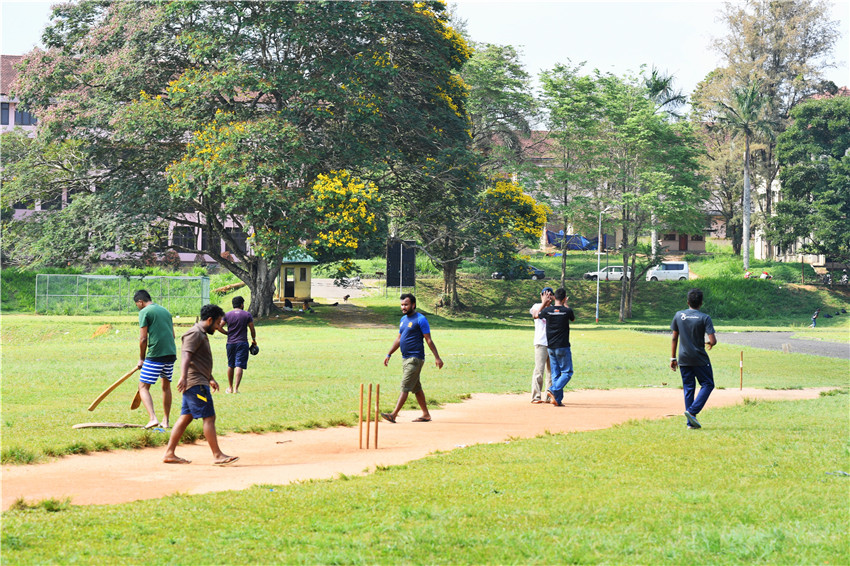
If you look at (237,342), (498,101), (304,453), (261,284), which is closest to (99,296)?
(261,284)

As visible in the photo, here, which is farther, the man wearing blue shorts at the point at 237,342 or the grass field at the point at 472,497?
the man wearing blue shorts at the point at 237,342

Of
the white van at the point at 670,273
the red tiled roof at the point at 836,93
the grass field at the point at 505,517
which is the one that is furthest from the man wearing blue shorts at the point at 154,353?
the red tiled roof at the point at 836,93

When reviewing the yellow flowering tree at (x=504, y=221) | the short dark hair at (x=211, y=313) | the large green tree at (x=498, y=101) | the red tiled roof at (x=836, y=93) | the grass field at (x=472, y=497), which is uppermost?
the red tiled roof at (x=836, y=93)

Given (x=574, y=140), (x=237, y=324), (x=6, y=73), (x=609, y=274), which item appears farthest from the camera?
(x=6, y=73)

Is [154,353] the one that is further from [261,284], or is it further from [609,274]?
[609,274]

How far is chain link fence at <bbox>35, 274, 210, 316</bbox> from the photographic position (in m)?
48.0

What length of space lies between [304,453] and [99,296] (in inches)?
1571

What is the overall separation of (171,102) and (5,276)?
21.0 m

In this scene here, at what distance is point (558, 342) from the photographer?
1633cm

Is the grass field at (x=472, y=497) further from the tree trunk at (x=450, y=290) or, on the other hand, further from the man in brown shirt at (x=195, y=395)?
the tree trunk at (x=450, y=290)

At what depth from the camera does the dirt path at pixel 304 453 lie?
905 centimetres

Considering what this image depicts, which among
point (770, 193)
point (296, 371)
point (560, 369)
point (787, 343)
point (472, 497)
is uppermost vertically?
point (770, 193)

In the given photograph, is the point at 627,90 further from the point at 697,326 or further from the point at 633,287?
the point at 697,326

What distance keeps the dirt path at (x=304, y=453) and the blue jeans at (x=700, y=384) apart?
82cm
